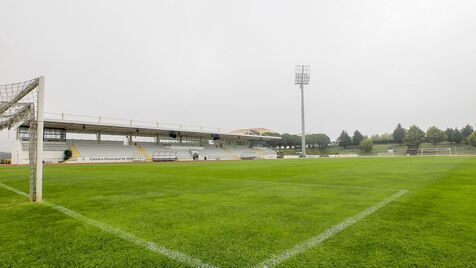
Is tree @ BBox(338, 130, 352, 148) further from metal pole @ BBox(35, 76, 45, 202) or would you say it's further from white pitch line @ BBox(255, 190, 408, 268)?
metal pole @ BBox(35, 76, 45, 202)

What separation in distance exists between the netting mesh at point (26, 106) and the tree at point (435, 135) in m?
120

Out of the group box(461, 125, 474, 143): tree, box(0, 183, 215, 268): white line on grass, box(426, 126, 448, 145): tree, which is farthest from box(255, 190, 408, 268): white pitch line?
box(461, 125, 474, 143): tree

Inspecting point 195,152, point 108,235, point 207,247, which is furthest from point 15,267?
point 195,152

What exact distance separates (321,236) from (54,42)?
21.2 metres

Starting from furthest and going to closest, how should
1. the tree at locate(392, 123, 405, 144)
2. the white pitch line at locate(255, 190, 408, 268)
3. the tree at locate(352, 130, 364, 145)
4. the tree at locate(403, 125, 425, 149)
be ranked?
1. the tree at locate(352, 130, 364, 145)
2. the tree at locate(392, 123, 405, 144)
3. the tree at locate(403, 125, 425, 149)
4. the white pitch line at locate(255, 190, 408, 268)

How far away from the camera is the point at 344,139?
11538cm

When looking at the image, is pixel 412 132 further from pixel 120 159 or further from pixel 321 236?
pixel 321 236

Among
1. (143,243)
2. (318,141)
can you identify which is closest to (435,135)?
(318,141)

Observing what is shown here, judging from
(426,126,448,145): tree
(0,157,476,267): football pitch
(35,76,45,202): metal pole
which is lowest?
(0,157,476,267): football pitch

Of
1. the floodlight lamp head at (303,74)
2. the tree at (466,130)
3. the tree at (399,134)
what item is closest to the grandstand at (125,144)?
the floodlight lamp head at (303,74)

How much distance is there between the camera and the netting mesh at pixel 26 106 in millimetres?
6574

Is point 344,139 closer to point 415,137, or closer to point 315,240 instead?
point 415,137

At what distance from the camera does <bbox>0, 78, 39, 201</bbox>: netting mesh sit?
6.57m

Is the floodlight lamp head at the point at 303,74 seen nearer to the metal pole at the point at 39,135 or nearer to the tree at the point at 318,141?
the metal pole at the point at 39,135
